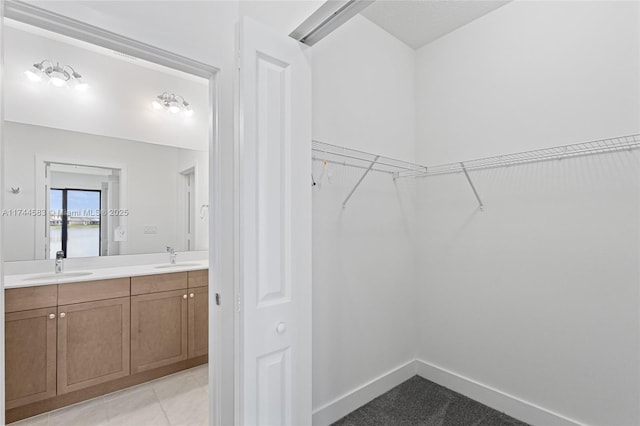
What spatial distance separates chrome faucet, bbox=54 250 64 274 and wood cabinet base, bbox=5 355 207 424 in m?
0.92

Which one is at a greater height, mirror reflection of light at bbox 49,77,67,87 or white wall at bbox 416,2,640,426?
mirror reflection of light at bbox 49,77,67,87

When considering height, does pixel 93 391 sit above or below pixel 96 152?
below

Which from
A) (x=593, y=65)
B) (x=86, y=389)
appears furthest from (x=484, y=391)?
(x=86, y=389)

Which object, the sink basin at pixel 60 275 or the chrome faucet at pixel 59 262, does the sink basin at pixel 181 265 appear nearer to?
the sink basin at pixel 60 275

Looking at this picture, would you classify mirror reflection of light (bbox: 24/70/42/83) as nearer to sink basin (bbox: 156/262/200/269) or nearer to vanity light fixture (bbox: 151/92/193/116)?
vanity light fixture (bbox: 151/92/193/116)

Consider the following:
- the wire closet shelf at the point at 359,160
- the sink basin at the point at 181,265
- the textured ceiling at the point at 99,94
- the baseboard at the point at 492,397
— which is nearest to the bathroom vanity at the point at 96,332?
the sink basin at the point at 181,265

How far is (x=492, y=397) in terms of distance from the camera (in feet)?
6.63

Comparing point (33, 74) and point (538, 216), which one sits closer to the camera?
point (538, 216)

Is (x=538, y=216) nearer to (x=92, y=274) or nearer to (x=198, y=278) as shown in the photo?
(x=198, y=278)

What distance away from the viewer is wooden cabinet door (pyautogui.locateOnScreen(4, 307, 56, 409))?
191 cm

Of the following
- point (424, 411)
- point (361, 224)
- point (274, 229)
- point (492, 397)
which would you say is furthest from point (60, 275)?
point (492, 397)

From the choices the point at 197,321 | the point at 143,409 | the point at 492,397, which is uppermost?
the point at 197,321

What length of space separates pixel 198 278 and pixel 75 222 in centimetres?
112

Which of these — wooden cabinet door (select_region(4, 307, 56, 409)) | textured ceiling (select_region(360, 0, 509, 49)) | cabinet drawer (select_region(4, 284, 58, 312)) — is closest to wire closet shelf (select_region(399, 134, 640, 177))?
textured ceiling (select_region(360, 0, 509, 49))
